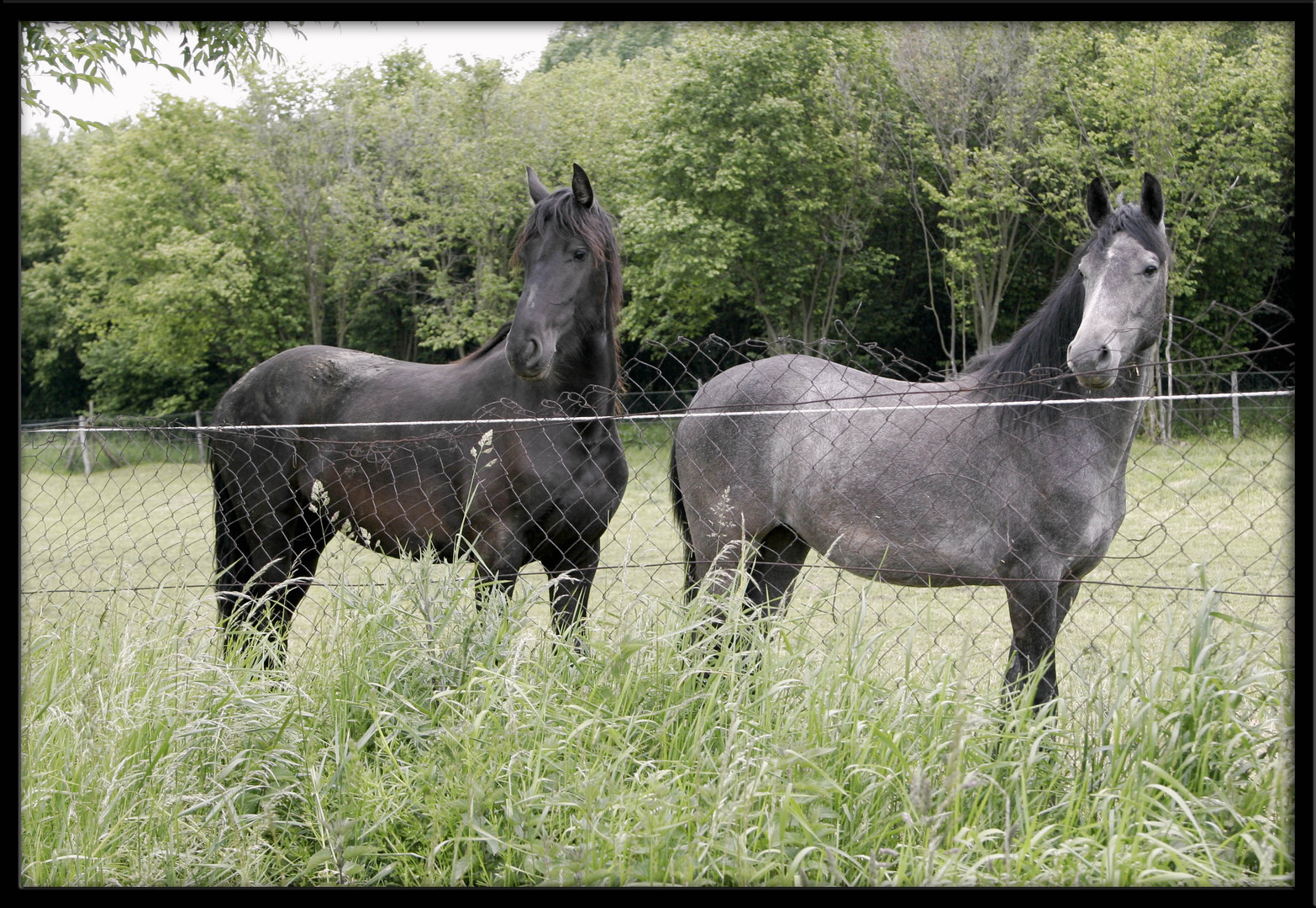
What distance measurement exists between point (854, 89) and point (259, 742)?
18.3 m

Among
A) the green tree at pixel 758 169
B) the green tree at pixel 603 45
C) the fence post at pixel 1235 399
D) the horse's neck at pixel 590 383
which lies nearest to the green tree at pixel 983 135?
the green tree at pixel 758 169

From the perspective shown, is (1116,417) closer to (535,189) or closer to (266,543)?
(535,189)

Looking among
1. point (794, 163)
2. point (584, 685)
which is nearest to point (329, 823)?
point (584, 685)

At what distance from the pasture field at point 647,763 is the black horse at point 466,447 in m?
0.52

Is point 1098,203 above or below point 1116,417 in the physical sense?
above

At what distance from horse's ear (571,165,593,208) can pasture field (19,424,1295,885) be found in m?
1.68

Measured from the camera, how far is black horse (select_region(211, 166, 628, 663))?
11.9ft

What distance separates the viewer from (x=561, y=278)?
11.8 ft

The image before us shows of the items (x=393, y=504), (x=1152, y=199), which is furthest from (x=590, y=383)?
(x=1152, y=199)

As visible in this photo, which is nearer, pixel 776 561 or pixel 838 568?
pixel 838 568

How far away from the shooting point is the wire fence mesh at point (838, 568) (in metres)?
2.71

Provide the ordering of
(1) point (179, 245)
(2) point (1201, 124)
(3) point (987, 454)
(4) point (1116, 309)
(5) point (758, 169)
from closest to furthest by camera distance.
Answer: (4) point (1116, 309) → (3) point (987, 454) → (2) point (1201, 124) → (5) point (758, 169) → (1) point (179, 245)

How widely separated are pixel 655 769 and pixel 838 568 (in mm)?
1108

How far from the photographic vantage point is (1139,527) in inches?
330
